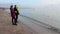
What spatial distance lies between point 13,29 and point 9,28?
1.49ft

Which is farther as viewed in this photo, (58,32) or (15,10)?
(58,32)

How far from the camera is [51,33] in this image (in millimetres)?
23391

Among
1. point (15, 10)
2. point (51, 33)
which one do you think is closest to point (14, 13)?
point (15, 10)

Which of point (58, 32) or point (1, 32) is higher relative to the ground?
point (1, 32)

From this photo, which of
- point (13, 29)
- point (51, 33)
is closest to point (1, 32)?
point (13, 29)

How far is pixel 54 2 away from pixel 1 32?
3948 inches

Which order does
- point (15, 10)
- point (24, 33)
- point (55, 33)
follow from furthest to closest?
point (55, 33)
point (15, 10)
point (24, 33)

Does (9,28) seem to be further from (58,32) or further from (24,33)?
(58,32)

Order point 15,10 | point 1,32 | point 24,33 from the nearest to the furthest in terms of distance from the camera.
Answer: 1. point 1,32
2. point 24,33
3. point 15,10

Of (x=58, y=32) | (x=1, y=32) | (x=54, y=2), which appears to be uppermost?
(x=1, y=32)

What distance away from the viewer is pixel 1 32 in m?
19.2

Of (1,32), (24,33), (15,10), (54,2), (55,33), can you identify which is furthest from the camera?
(54,2)

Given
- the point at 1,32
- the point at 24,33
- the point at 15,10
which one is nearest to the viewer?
the point at 1,32

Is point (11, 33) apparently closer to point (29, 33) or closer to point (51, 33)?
point (29, 33)
